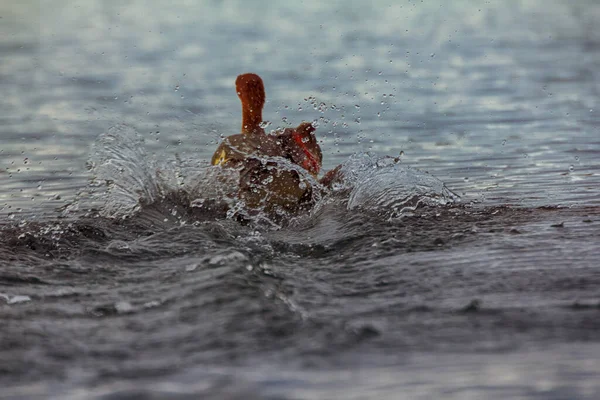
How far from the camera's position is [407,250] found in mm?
Result: 5523

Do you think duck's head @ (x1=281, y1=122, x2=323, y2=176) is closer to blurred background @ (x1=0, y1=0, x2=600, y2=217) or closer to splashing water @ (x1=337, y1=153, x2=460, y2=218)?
splashing water @ (x1=337, y1=153, x2=460, y2=218)

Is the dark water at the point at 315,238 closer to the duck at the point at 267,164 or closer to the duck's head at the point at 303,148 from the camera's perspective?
the duck at the point at 267,164

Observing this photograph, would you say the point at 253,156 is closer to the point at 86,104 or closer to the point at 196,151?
the point at 196,151

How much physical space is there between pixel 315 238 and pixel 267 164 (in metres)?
1.44

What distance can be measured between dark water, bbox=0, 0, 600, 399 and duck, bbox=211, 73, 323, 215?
0.70ft

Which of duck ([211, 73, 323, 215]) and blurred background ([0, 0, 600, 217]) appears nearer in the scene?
duck ([211, 73, 323, 215])

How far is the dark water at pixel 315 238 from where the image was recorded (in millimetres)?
3564

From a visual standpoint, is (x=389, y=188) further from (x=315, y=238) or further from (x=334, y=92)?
(x=334, y=92)

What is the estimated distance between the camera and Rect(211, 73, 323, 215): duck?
7.36m

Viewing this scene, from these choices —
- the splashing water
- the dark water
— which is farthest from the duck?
the splashing water

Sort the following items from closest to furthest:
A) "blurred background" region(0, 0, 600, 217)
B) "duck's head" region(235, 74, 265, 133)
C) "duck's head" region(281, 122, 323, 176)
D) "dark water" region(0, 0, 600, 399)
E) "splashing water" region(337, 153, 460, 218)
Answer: "dark water" region(0, 0, 600, 399) → "splashing water" region(337, 153, 460, 218) → "duck's head" region(281, 122, 323, 176) → "duck's head" region(235, 74, 265, 133) → "blurred background" region(0, 0, 600, 217)

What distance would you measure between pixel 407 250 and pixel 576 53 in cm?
1291

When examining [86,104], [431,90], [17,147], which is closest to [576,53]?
[431,90]

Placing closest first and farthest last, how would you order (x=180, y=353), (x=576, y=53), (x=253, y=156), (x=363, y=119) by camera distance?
(x=180, y=353) < (x=253, y=156) < (x=363, y=119) < (x=576, y=53)
